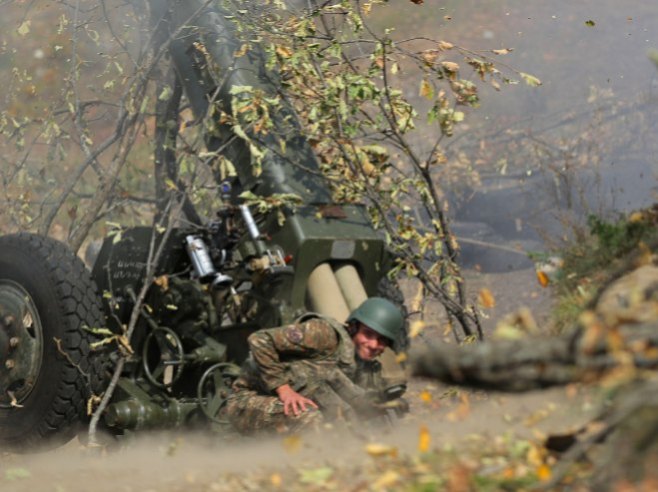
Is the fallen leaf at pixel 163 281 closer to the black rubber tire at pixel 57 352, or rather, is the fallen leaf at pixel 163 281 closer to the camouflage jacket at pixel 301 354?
the black rubber tire at pixel 57 352

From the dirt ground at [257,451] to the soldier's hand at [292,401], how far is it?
188mm

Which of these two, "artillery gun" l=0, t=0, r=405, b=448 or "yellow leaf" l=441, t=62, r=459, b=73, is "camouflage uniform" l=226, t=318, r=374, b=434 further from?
"yellow leaf" l=441, t=62, r=459, b=73

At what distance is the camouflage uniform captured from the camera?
657 centimetres

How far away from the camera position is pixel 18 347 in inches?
285

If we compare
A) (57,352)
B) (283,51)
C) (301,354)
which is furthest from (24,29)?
(301,354)

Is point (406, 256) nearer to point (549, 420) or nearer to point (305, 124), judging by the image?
point (305, 124)

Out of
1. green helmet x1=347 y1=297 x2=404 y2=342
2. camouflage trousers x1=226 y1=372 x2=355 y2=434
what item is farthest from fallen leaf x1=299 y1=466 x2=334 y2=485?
green helmet x1=347 y1=297 x2=404 y2=342

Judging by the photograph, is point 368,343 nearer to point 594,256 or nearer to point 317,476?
point 317,476

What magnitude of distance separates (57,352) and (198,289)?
3.37ft

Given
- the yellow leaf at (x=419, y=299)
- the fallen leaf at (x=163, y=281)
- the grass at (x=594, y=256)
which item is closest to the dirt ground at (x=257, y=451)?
the yellow leaf at (x=419, y=299)

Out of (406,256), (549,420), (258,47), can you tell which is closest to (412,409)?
(406,256)

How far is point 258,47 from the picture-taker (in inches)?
320

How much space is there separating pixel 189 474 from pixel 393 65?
357cm

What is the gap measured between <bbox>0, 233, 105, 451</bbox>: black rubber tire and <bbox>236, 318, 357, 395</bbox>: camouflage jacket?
109cm
